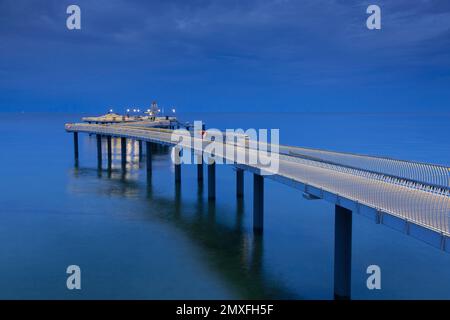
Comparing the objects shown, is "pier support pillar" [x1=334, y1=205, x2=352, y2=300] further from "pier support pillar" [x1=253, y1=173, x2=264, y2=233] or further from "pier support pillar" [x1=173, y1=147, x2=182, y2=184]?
"pier support pillar" [x1=173, y1=147, x2=182, y2=184]

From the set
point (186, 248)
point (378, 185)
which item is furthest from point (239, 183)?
point (378, 185)

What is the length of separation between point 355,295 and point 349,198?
3485 millimetres

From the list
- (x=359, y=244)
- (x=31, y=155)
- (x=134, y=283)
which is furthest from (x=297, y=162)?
(x=31, y=155)

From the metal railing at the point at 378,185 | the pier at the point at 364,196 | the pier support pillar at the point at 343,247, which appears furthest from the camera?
the pier support pillar at the point at 343,247

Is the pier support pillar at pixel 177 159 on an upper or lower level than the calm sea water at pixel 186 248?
upper

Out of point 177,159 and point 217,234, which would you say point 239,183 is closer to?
point 177,159

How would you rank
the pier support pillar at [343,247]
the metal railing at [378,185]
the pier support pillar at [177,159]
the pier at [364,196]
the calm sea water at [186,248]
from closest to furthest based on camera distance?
the pier at [364,196], the metal railing at [378,185], the pier support pillar at [343,247], the calm sea water at [186,248], the pier support pillar at [177,159]

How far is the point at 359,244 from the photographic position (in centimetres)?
1759

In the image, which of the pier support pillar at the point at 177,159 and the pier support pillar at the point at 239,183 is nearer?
the pier support pillar at the point at 239,183

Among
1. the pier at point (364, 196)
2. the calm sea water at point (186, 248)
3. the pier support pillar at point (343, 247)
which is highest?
the pier at point (364, 196)

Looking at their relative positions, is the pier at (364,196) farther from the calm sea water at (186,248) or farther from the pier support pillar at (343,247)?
the calm sea water at (186,248)

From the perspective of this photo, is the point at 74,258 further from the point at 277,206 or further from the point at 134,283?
the point at 277,206

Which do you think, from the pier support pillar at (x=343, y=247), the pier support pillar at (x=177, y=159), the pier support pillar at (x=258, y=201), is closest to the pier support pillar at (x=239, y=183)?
the pier support pillar at (x=177, y=159)

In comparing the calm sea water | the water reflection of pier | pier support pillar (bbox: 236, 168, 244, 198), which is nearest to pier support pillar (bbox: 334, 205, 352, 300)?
the calm sea water
